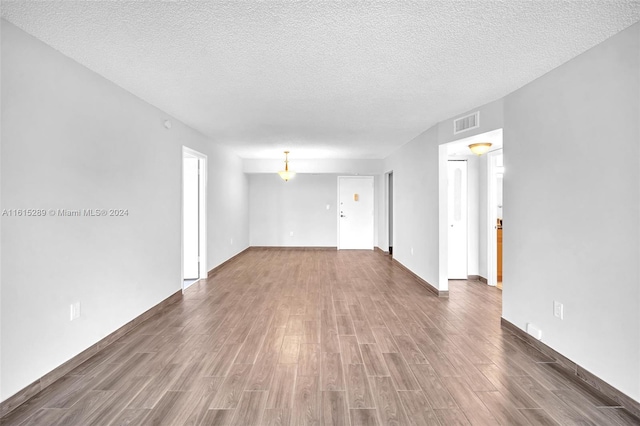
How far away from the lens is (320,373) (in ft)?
8.28

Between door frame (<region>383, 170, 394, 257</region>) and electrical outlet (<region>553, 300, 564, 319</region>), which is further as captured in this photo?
door frame (<region>383, 170, 394, 257</region>)

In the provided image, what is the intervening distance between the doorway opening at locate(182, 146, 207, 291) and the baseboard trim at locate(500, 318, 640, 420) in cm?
481

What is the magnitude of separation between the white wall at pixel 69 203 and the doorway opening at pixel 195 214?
1.50 meters

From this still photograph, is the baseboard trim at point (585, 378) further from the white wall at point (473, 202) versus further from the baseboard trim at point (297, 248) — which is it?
the baseboard trim at point (297, 248)

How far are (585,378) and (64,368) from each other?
152 inches

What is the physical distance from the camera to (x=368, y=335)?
3271mm

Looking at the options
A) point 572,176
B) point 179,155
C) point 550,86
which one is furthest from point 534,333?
point 179,155

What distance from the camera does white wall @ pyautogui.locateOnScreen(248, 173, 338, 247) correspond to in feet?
31.3

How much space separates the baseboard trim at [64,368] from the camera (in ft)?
6.85

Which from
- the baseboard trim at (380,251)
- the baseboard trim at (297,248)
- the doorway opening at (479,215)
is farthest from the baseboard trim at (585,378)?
the baseboard trim at (297,248)

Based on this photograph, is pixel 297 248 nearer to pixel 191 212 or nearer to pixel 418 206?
pixel 191 212

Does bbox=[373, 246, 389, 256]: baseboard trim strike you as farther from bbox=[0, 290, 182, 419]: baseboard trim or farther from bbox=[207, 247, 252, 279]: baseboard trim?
bbox=[0, 290, 182, 419]: baseboard trim

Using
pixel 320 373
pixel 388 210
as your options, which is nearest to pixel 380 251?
pixel 388 210

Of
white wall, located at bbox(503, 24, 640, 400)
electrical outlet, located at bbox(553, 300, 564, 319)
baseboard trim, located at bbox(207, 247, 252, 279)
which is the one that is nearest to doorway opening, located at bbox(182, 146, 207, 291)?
baseboard trim, located at bbox(207, 247, 252, 279)
